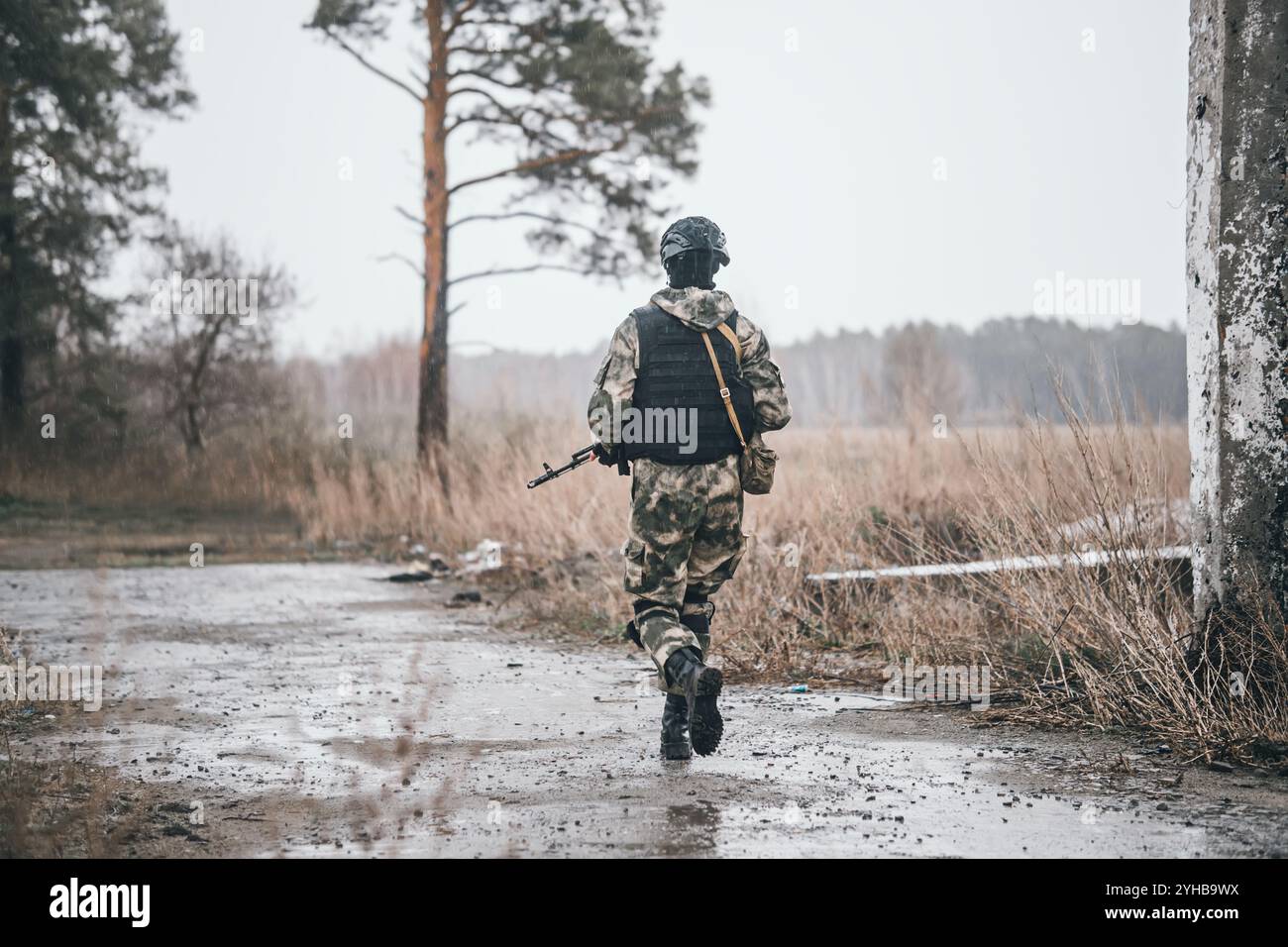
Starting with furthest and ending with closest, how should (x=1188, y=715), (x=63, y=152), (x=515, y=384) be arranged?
(x=63, y=152), (x=515, y=384), (x=1188, y=715)

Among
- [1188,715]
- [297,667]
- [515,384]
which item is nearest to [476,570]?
[297,667]

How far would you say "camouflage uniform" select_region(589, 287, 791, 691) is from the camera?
19.5 feet

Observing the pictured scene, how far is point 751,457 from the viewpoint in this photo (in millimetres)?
6133

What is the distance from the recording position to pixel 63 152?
80.5ft

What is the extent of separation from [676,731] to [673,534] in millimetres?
852

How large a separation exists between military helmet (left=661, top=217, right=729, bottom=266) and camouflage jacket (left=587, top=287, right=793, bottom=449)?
180 millimetres
